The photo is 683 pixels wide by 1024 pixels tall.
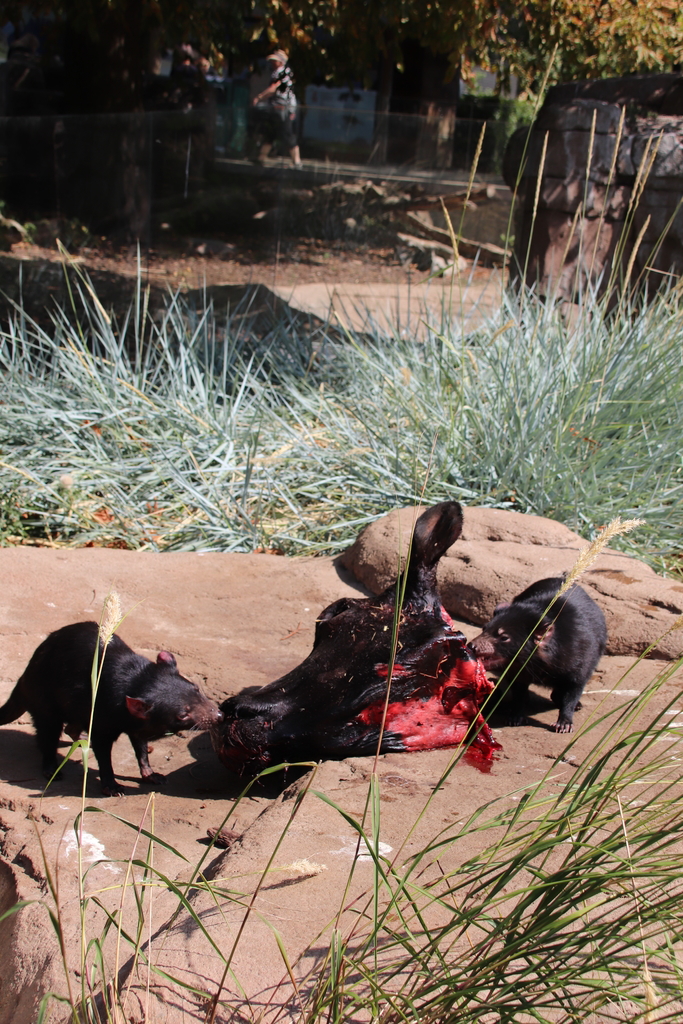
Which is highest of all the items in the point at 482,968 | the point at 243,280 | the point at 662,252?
the point at 662,252

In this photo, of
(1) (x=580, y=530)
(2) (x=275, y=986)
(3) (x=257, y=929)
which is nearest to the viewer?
(2) (x=275, y=986)

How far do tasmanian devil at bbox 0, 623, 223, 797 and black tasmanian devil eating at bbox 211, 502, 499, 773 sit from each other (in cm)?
17

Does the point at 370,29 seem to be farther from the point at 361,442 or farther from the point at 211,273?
the point at 361,442

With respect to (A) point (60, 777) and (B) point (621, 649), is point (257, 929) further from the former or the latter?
(B) point (621, 649)

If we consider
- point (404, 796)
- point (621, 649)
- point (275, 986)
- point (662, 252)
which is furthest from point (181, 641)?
point (662, 252)

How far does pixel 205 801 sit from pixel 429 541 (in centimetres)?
118

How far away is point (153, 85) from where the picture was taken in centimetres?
1185

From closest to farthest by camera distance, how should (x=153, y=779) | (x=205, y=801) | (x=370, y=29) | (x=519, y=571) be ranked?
(x=205, y=801) → (x=153, y=779) → (x=519, y=571) → (x=370, y=29)

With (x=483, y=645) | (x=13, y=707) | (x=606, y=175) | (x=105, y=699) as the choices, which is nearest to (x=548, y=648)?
(x=483, y=645)

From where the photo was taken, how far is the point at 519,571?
3.93 m

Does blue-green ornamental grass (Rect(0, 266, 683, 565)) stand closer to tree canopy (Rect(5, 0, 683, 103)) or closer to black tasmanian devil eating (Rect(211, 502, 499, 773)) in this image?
black tasmanian devil eating (Rect(211, 502, 499, 773))

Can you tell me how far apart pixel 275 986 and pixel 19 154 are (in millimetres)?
7582

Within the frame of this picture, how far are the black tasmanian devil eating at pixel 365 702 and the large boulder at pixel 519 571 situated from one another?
0.79 metres

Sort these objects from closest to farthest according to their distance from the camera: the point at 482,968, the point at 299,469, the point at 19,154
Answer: the point at 482,968 → the point at 299,469 → the point at 19,154
